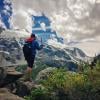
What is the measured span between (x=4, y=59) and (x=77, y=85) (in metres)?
22.5

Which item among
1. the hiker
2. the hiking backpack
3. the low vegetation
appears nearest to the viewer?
the hiker

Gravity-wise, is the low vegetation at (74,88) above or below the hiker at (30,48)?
below

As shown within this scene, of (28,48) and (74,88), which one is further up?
(28,48)

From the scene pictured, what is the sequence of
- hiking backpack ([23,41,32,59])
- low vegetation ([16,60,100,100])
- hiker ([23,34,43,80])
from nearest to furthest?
hiker ([23,34,43,80]), hiking backpack ([23,41,32,59]), low vegetation ([16,60,100,100])

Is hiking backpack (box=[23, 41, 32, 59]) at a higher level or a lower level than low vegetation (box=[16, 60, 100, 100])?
higher

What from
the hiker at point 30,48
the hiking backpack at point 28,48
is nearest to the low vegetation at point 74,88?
the hiker at point 30,48

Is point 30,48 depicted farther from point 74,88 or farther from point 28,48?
point 74,88

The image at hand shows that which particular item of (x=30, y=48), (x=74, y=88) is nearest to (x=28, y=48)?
(x=30, y=48)

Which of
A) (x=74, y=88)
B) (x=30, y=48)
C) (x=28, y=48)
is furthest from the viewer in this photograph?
(x=74, y=88)

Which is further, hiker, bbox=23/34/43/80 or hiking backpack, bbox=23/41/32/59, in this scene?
hiking backpack, bbox=23/41/32/59

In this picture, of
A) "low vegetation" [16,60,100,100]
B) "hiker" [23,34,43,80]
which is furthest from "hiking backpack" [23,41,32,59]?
"low vegetation" [16,60,100,100]

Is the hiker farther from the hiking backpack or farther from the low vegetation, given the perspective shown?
the low vegetation

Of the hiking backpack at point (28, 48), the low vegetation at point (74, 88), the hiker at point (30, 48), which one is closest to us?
the hiker at point (30, 48)

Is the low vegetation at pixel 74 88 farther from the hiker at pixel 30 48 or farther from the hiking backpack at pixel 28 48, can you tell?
the hiking backpack at pixel 28 48
